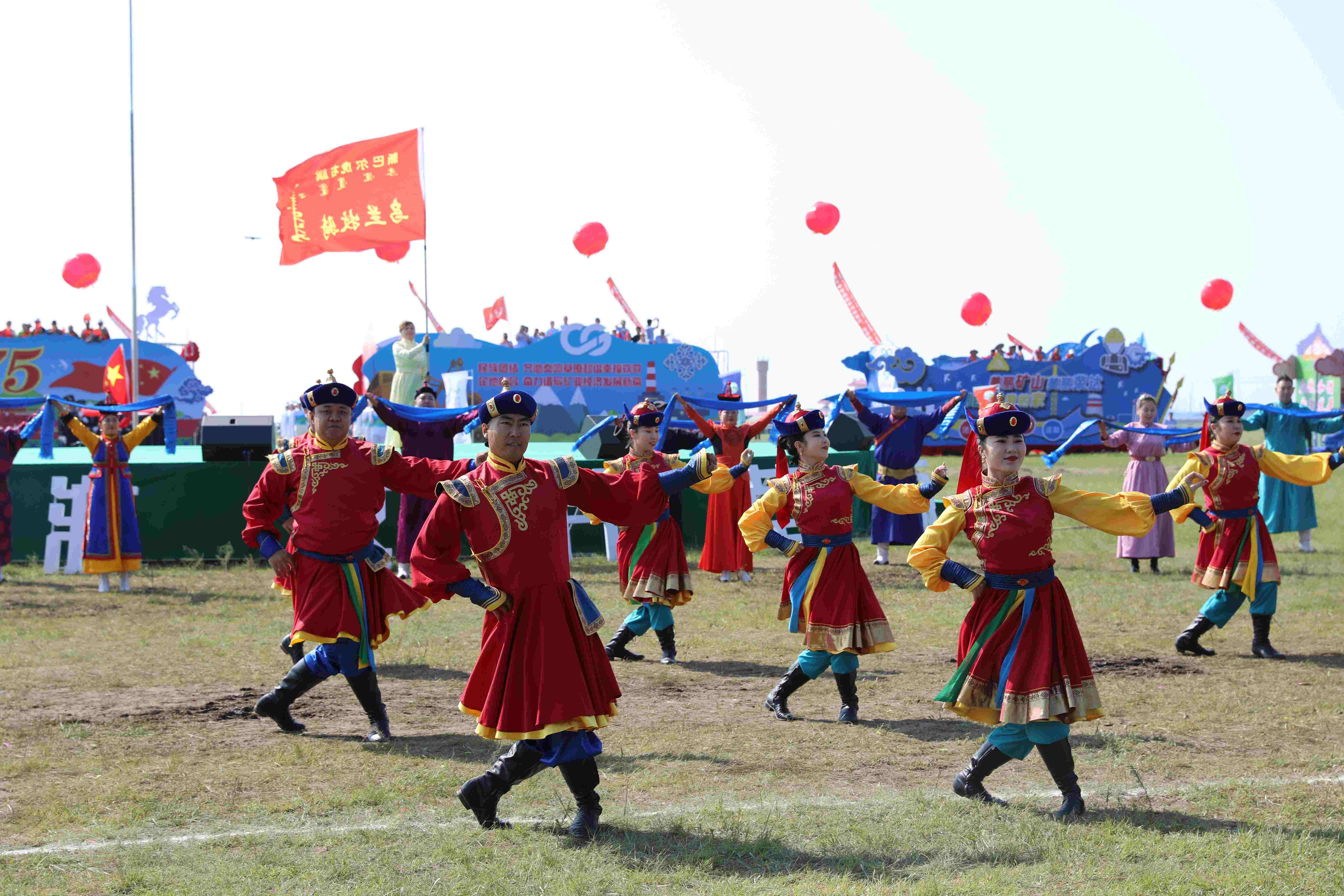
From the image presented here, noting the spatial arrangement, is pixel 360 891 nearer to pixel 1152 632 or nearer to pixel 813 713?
pixel 813 713

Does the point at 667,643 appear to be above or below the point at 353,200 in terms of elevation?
below

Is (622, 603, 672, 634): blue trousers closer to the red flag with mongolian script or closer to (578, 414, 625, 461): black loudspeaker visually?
(578, 414, 625, 461): black loudspeaker

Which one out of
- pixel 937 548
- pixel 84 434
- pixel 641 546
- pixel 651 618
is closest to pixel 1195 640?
pixel 651 618

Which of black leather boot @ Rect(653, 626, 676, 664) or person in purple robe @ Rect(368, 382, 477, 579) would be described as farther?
person in purple robe @ Rect(368, 382, 477, 579)

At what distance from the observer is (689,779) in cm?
562

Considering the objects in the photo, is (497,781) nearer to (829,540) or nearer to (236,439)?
(829,540)

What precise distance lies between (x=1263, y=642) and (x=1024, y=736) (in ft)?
14.9

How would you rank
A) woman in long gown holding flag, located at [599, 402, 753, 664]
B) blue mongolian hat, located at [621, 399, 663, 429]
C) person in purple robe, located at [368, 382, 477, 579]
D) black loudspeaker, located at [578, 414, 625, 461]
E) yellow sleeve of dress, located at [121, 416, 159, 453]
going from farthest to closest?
black loudspeaker, located at [578, 414, 625, 461] → yellow sleeve of dress, located at [121, 416, 159, 453] → person in purple robe, located at [368, 382, 477, 579] → blue mongolian hat, located at [621, 399, 663, 429] → woman in long gown holding flag, located at [599, 402, 753, 664]

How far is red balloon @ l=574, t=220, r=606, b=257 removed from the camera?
3114 centimetres

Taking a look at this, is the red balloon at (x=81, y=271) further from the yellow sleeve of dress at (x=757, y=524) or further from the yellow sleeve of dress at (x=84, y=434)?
the yellow sleeve of dress at (x=757, y=524)

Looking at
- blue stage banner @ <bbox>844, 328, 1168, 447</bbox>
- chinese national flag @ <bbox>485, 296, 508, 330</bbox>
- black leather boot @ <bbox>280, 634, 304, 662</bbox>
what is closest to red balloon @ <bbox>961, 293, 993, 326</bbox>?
blue stage banner @ <bbox>844, 328, 1168, 447</bbox>

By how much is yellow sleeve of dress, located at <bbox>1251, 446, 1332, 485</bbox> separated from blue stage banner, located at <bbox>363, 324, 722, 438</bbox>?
2463 cm

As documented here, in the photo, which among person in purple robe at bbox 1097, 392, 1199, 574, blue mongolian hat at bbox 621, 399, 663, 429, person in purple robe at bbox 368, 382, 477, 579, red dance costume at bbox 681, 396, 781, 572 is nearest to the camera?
blue mongolian hat at bbox 621, 399, 663, 429

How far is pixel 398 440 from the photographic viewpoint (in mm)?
15602
